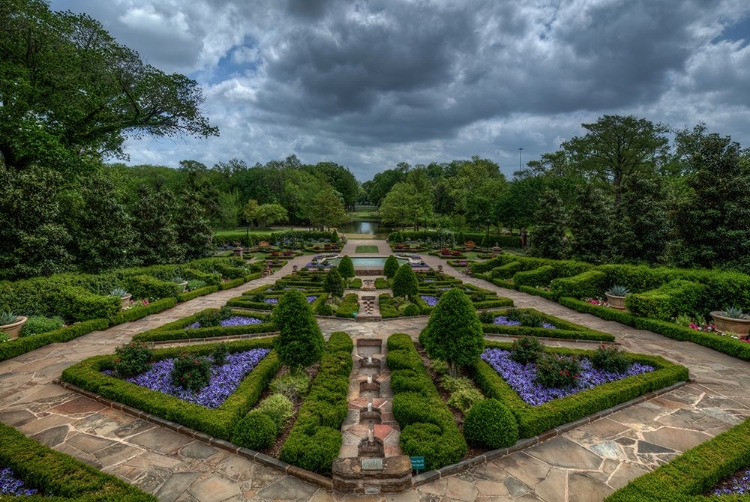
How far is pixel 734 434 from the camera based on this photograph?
5.78 meters

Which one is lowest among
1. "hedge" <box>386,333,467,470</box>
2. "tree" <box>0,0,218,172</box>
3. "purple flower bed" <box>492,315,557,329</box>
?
"purple flower bed" <box>492,315,557,329</box>

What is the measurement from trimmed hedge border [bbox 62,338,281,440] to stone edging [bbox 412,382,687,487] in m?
3.53

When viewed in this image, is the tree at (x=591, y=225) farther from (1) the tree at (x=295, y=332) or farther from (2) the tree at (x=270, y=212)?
(2) the tree at (x=270, y=212)

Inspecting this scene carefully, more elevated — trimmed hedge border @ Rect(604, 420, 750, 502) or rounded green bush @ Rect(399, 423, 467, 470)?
trimmed hedge border @ Rect(604, 420, 750, 502)

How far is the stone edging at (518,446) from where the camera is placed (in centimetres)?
516

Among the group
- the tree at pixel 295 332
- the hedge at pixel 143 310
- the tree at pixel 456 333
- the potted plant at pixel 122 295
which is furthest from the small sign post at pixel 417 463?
the potted plant at pixel 122 295

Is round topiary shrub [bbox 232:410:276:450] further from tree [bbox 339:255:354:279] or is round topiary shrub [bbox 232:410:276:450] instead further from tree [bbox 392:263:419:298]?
tree [bbox 339:255:354:279]

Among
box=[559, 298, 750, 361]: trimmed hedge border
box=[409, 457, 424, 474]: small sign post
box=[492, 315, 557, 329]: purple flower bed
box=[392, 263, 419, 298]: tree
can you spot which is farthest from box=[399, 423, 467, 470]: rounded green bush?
box=[392, 263, 419, 298]: tree

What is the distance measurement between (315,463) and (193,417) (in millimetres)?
2656

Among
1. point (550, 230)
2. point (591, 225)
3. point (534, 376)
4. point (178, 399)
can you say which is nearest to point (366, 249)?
point (550, 230)

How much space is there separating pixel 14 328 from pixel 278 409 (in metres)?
10.2

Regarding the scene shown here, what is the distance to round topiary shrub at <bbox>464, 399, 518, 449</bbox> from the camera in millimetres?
5668

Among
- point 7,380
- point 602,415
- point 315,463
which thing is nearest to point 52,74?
point 7,380

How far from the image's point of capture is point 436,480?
5.15 metres
